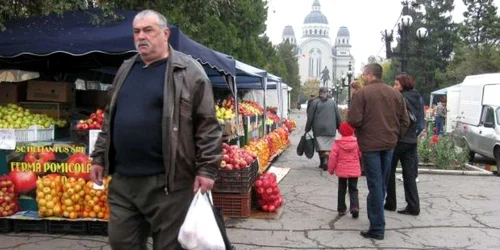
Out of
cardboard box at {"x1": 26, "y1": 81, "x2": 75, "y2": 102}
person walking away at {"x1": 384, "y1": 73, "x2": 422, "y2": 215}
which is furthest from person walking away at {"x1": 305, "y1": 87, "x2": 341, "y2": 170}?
cardboard box at {"x1": 26, "y1": 81, "x2": 75, "y2": 102}

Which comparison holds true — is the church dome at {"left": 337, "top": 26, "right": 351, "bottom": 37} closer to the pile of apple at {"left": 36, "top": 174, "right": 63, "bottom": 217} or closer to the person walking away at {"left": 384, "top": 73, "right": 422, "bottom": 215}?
the person walking away at {"left": 384, "top": 73, "right": 422, "bottom": 215}

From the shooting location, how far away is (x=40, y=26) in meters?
6.24

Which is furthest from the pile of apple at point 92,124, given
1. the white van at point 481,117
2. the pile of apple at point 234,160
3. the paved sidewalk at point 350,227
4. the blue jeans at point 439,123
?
the blue jeans at point 439,123

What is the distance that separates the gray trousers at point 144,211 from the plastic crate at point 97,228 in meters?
2.74

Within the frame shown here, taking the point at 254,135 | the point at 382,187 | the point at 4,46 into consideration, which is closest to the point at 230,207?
the point at 382,187

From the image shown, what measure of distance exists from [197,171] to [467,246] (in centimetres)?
393

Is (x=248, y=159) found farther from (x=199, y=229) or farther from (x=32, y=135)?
(x=199, y=229)

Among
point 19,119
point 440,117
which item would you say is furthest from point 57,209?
point 440,117

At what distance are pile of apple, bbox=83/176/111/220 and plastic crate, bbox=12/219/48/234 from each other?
55 centimetres

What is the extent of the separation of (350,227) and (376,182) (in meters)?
1.01

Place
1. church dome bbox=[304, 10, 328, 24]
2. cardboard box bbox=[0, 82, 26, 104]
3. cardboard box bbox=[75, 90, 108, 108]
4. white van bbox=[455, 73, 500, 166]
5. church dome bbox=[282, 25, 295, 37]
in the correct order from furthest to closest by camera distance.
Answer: church dome bbox=[304, 10, 328, 24], church dome bbox=[282, 25, 295, 37], white van bbox=[455, 73, 500, 166], cardboard box bbox=[75, 90, 108, 108], cardboard box bbox=[0, 82, 26, 104]

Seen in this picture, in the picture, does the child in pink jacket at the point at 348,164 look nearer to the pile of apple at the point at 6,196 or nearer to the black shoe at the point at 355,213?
the black shoe at the point at 355,213

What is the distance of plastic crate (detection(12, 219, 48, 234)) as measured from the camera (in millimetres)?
6035

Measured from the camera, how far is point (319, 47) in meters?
161
